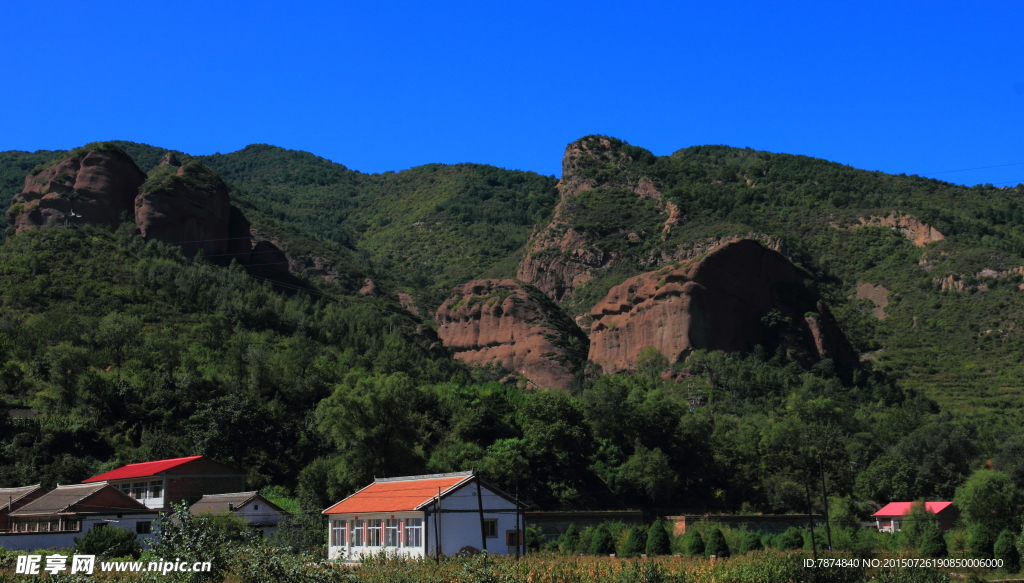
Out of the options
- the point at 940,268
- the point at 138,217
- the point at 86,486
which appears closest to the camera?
the point at 86,486

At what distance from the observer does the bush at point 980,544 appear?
4741 centimetres

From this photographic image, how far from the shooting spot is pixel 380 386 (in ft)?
225

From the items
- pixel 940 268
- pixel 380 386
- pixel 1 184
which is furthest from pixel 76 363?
pixel 1 184

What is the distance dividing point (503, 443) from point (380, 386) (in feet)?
37.4

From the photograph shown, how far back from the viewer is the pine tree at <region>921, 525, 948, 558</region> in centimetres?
4682

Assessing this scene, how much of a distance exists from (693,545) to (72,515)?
31202mm

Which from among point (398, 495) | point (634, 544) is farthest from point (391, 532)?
point (634, 544)

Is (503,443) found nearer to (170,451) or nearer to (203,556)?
(170,451)

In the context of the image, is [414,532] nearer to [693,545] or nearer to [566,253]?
[693,545]

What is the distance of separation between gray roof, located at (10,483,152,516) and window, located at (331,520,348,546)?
10.5 m

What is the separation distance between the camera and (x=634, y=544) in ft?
165

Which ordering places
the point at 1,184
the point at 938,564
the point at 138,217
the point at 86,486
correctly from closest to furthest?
the point at 938,564 < the point at 86,486 < the point at 138,217 < the point at 1,184

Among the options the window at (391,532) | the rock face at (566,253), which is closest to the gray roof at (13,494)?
the window at (391,532)

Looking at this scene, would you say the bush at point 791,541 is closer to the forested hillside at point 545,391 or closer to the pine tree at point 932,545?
the pine tree at point 932,545
